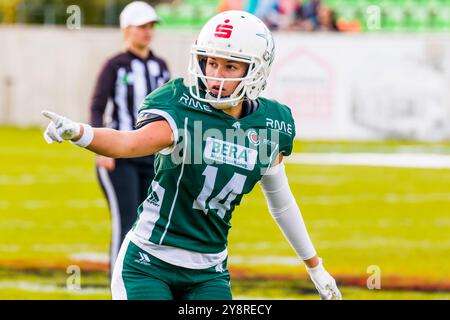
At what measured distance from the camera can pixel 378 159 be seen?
15.9m

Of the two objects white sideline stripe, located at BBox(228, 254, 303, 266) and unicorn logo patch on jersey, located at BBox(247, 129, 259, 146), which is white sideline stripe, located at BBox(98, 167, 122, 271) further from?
unicorn logo patch on jersey, located at BBox(247, 129, 259, 146)

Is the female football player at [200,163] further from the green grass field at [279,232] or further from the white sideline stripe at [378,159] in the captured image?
the white sideline stripe at [378,159]

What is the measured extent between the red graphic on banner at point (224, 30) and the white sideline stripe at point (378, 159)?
11.2 m

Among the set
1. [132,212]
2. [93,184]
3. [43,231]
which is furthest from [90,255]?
[93,184]

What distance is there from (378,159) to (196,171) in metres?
11.9

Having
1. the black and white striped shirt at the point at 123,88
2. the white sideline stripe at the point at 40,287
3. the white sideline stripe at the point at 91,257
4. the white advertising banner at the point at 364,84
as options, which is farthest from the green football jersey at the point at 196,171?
the white advertising banner at the point at 364,84

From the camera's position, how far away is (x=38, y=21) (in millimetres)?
21547

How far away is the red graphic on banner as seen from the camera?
4.27 metres

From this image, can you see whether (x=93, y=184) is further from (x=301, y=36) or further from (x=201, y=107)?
(x=201, y=107)

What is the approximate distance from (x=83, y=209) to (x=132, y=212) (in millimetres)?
4779

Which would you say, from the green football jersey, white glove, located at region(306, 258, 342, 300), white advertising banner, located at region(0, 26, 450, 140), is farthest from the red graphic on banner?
white advertising banner, located at region(0, 26, 450, 140)

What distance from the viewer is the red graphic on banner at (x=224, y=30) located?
4.27 m
